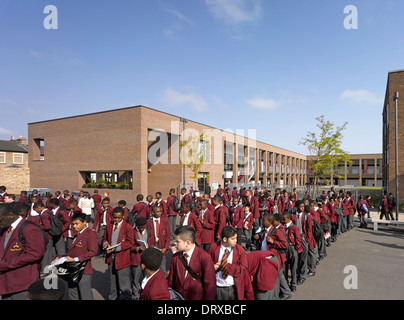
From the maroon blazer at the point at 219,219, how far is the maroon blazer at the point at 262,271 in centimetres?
364

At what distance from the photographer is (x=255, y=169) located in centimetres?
4603

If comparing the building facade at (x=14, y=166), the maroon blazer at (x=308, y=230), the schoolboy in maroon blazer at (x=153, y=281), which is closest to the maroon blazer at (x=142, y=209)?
the maroon blazer at (x=308, y=230)

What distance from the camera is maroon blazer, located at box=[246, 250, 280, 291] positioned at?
3779 millimetres

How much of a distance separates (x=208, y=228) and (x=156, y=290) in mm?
4769

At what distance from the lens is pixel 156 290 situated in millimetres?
2693

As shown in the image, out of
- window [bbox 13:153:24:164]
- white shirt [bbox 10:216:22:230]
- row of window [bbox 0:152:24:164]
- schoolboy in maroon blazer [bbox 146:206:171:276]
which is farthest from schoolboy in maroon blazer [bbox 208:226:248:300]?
window [bbox 13:153:24:164]

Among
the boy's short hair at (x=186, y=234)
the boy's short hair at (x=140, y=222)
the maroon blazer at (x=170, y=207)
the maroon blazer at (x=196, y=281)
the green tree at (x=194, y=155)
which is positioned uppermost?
the green tree at (x=194, y=155)

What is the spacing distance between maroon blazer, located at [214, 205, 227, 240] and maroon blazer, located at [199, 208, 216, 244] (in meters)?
0.21

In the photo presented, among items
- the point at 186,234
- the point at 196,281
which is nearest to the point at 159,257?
the point at 186,234

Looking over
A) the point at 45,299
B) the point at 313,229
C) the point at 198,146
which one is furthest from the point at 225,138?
the point at 45,299

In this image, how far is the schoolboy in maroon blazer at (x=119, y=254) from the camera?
4.93 meters

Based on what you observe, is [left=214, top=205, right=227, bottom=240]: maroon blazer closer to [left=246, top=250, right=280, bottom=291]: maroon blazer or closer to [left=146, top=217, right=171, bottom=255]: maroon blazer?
[left=146, top=217, right=171, bottom=255]: maroon blazer

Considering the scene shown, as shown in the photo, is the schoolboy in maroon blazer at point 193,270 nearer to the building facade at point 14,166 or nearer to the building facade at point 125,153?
the building facade at point 125,153

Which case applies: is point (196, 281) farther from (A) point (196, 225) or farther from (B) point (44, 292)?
(A) point (196, 225)
